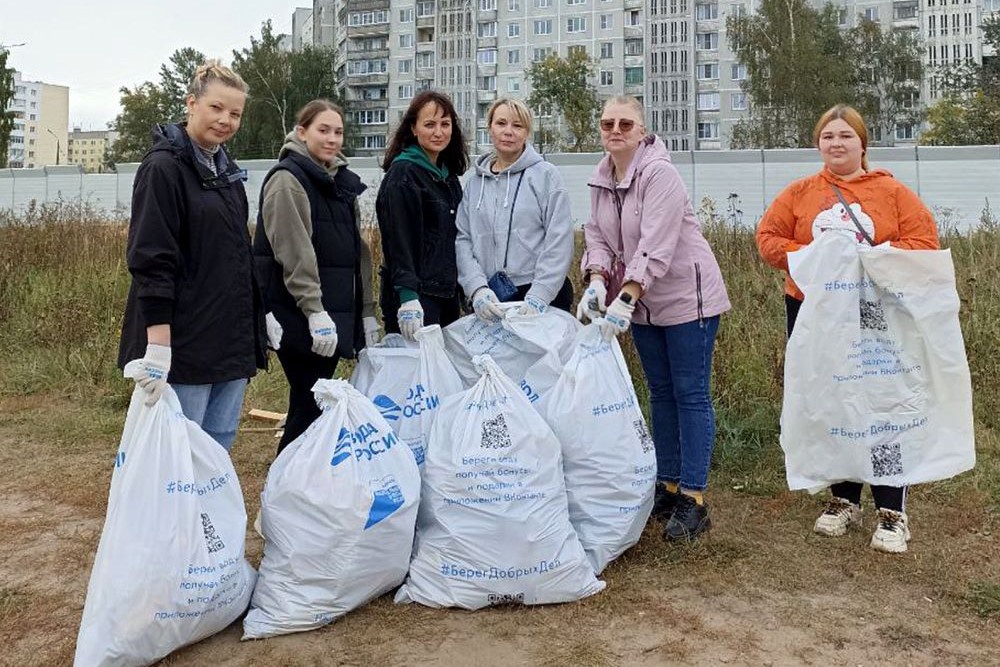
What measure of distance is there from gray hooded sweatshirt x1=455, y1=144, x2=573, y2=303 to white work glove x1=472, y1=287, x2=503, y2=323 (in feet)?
0.13

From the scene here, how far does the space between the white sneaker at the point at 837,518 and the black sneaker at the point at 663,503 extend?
1.76 ft

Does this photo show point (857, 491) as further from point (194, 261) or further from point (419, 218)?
point (194, 261)

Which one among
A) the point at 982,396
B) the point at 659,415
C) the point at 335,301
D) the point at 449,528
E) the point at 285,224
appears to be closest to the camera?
the point at 449,528

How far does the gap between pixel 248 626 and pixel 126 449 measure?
604 millimetres

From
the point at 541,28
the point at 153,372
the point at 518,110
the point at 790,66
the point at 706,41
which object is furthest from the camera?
the point at 541,28

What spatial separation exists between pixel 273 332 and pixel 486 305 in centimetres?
73

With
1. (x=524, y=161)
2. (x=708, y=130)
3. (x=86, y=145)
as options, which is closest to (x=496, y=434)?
(x=524, y=161)

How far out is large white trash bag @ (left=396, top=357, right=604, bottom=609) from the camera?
247cm

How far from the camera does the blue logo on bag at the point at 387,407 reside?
2898 millimetres

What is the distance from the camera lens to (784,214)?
10.2 ft

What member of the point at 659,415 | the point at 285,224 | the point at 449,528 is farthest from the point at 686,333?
the point at 285,224

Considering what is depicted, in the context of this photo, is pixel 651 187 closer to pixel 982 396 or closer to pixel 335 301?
pixel 335 301

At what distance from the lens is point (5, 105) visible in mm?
34344

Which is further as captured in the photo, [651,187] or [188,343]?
[651,187]
